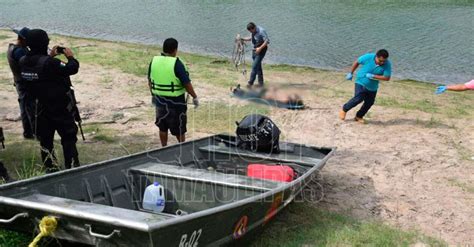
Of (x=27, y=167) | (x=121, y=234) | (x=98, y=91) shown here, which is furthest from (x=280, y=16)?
(x=121, y=234)

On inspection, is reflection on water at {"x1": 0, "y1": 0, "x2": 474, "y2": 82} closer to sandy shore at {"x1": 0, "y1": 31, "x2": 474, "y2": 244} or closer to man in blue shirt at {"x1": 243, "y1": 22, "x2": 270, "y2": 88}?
sandy shore at {"x1": 0, "y1": 31, "x2": 474, "y2": 244}

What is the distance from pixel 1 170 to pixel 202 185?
242 centimetres

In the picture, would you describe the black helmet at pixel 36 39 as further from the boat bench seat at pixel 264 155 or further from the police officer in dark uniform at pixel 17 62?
the boat bench seat at pixel 264 155

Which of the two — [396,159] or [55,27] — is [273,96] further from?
[55,27]

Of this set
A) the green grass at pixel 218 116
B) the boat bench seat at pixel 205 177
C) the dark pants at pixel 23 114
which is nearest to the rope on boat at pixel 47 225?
the boat bench seat at pixel 205 177

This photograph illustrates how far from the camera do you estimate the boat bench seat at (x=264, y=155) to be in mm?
6238

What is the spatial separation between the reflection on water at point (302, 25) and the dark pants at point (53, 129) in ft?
42.5

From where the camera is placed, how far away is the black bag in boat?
21.3 feet

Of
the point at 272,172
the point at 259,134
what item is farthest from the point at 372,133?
the point at 272,172

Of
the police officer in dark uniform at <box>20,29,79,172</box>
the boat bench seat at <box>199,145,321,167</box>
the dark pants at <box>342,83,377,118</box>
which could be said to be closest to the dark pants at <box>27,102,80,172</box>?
the police officer in dark uniform at <box>20,29,79,172</box>

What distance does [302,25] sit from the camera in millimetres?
24047

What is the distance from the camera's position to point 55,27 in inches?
989

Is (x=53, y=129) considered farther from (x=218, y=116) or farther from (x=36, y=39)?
(x=218, y=116)

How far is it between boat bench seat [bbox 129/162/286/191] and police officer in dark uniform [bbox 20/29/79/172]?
1.19 metres
